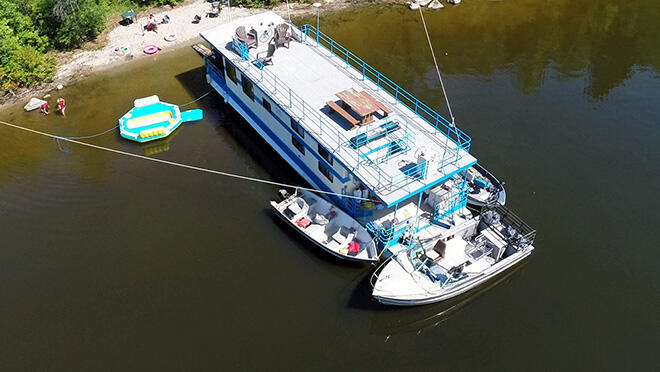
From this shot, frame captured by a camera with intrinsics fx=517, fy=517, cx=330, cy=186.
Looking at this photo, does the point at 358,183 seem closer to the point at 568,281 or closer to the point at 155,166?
the point at 568,281

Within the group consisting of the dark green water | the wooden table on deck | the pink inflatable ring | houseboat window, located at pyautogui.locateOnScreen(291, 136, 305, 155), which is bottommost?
the dark green water

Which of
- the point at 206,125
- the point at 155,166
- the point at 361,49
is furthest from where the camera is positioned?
the point at 361,49

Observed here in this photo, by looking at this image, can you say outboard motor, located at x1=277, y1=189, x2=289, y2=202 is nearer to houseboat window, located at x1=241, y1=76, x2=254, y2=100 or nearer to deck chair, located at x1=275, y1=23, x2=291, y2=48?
houseboat window, located at x1=241, y1=76, x2=254, y2=100

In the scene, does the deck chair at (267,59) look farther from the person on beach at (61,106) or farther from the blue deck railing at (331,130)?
the person on beach at (61,106)

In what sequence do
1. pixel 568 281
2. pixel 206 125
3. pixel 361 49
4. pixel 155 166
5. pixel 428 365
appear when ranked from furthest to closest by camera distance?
1. pixel 361 49
2. pixel 206 125
3. pixel 155 166
4. pixel 568 281
5. pixel 428 365

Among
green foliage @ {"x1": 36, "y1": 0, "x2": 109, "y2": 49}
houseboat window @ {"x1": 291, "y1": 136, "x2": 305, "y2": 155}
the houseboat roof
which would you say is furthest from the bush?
houseboat window @ {"x1": 291, "y1": 136, "x2": 305, "y2": 155}

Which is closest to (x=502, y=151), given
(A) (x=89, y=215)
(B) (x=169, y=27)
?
(A) (x=89, y=215)

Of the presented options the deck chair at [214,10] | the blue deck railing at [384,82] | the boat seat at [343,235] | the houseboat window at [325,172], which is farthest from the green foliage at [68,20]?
the boat seat at [343,235]
